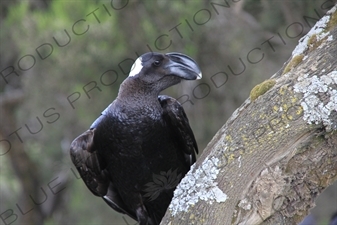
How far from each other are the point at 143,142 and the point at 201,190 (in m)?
1.21

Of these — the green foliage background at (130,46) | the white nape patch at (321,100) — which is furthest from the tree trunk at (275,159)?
the green foliage background at (130,46)

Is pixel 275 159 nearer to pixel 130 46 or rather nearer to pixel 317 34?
pixel 317 34

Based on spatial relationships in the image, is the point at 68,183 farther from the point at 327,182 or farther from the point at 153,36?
the point at 327,182

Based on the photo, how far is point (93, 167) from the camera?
398 centimetres

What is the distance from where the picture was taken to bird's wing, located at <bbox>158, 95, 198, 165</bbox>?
374 centimetres

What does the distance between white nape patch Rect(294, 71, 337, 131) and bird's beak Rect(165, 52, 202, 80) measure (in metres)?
1.16

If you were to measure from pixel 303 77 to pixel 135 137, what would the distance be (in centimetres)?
143

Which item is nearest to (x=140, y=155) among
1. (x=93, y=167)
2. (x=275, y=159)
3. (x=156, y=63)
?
(x=93, y=167)

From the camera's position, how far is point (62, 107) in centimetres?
691

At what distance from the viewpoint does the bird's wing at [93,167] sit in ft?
12.7

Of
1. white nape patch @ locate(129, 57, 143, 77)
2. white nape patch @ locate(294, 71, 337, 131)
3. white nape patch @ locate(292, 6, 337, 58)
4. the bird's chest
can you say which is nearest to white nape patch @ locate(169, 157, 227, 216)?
white nape patch @ locate(294, 71, 337, 131)

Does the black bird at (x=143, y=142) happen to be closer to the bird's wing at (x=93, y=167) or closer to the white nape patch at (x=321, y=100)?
the bird's wing at (x=93, y=167)

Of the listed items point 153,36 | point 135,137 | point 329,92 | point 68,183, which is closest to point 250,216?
point 329,92

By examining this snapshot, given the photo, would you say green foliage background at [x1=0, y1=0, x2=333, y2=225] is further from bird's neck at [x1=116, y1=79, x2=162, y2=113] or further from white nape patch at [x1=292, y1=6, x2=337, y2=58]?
white nape patch at [x1=292, y1=6, x2=337, y2=58]
